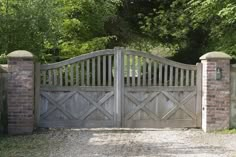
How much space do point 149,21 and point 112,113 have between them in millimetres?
8136

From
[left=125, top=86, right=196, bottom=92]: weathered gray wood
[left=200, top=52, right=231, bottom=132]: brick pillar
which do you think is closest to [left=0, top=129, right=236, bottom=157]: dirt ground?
[left=200, top=52, right=231, bottom=132]: brick pillar

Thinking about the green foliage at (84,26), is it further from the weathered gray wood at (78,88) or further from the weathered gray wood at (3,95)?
the weathered gray wood at (3,95)

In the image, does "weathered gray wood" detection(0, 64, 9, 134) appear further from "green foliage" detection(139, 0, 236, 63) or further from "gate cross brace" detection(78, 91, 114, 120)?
"green foliage" detection(139, 0, 236, 63)

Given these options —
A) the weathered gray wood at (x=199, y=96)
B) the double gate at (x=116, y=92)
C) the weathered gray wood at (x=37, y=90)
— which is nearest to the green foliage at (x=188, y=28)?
the weathered gray wood at (x=199, y=96)

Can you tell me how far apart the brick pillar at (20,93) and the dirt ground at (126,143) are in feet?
1.38

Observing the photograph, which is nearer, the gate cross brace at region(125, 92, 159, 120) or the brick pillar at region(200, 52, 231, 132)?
the brick pillar at region(200, 52, 231, 132)

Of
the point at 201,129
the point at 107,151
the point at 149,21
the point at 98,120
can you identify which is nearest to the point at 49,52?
the point at 149,21

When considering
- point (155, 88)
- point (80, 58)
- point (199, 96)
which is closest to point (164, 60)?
point (155, 88)

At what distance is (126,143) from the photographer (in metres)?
8.12

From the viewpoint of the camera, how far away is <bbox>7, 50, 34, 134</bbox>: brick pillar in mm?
9070

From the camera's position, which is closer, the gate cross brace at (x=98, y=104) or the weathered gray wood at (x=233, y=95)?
the weathered gray wood at (x=233, y=95)

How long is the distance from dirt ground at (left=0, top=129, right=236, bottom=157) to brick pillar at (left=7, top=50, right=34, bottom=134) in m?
0.42

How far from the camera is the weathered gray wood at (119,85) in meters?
9.59

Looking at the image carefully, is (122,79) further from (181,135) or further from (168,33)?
(168,33)
